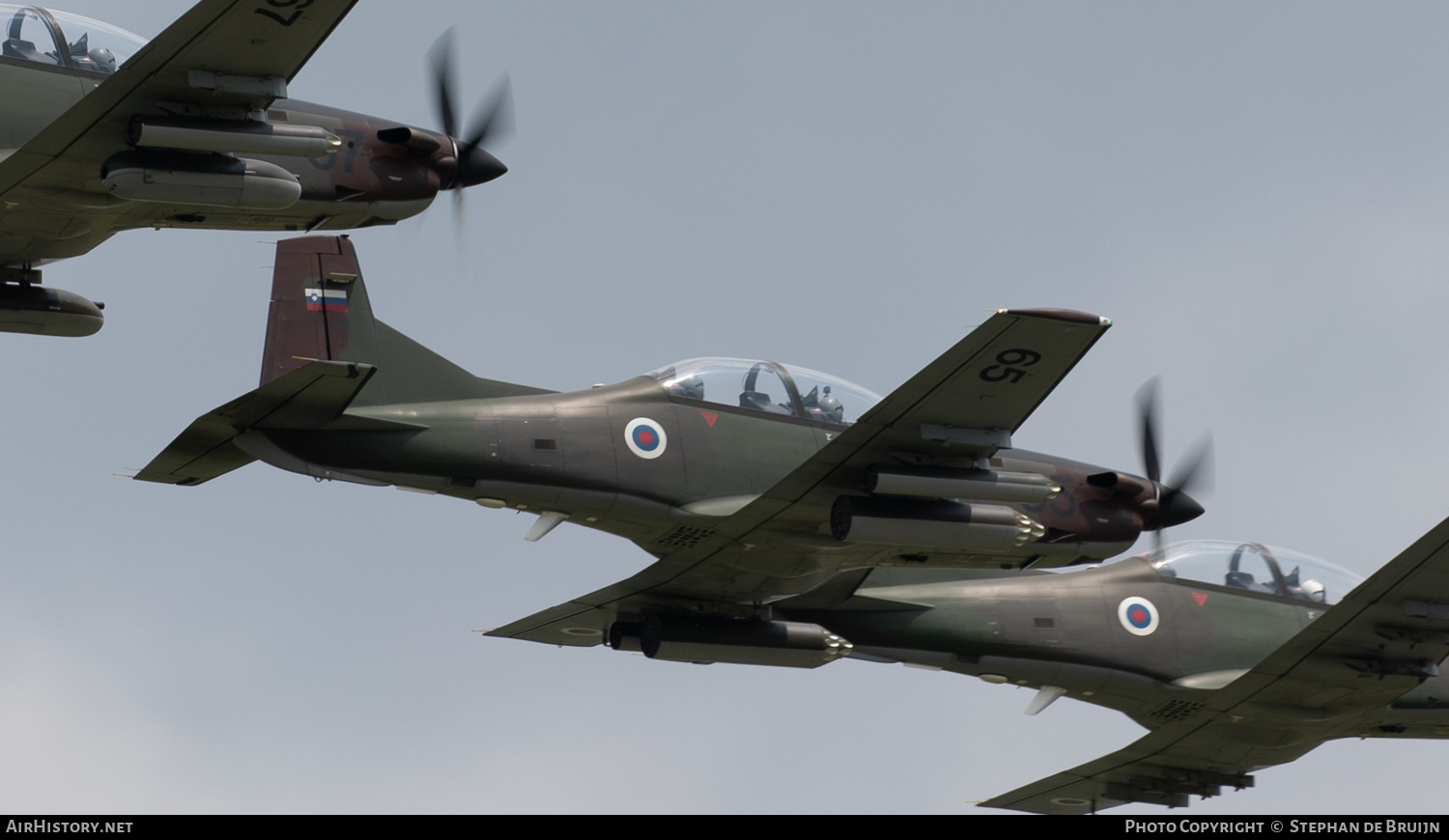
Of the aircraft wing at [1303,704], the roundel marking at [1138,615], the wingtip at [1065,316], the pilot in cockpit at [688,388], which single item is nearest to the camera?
the wingtip at [1065,316]

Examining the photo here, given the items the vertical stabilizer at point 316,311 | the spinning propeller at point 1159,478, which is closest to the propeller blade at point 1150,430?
the spinning propeller at point 1159,478

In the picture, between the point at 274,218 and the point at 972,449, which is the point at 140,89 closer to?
the point at 274,218

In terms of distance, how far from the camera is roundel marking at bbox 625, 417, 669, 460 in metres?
25.9

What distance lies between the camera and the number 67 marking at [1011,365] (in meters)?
23.0

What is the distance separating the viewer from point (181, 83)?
76.6 feet

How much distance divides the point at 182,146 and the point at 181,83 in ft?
2.26

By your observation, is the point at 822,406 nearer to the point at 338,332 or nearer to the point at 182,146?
the point at 338,332

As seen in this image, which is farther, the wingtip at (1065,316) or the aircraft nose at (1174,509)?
the aircraft nose at (1174,509)

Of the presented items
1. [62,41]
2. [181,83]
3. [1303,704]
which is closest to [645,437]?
[181,83]

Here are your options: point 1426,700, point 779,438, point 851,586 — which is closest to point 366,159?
point 779,438

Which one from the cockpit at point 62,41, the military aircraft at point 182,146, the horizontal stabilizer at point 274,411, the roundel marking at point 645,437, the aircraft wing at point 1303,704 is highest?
the cockpit at point 62,41

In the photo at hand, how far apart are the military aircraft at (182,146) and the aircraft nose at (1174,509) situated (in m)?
9.96

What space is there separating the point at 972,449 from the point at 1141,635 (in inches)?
231

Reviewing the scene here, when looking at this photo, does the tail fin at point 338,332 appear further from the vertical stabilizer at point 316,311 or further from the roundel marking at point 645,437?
the roundel marking at point 645,437
